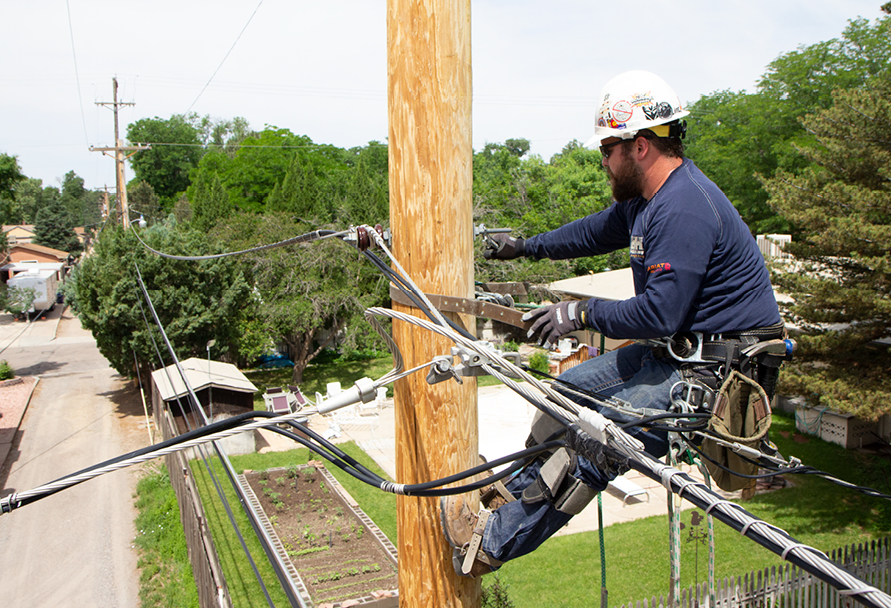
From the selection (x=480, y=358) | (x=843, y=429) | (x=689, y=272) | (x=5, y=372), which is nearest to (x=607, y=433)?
(x=480, y=358)

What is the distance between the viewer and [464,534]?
3.13 meters

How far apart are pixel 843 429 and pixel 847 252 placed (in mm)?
6946

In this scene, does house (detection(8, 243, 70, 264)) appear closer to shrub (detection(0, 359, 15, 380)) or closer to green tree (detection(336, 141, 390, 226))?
shrub (detection(0, 359, 15, 380))

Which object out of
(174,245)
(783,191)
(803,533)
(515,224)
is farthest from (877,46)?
(174,245)

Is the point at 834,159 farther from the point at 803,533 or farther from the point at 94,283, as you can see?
the point at 94,283

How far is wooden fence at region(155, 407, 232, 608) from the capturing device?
8.65 metres

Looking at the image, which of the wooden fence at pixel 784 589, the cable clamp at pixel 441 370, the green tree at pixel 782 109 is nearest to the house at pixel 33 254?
the green tree at pixel 782 109

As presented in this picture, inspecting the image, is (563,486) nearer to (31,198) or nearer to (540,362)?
(540,362)

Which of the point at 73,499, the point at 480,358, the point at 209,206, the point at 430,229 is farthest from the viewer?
the point at 209,206

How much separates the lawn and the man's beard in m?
7.96

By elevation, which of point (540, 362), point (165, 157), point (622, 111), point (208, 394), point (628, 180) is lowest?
point (208, 394)

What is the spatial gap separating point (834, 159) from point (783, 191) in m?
1.02

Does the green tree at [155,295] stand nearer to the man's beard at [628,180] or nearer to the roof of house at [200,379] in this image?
the roof of house at [200,379]

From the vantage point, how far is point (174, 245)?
21.3 meters
